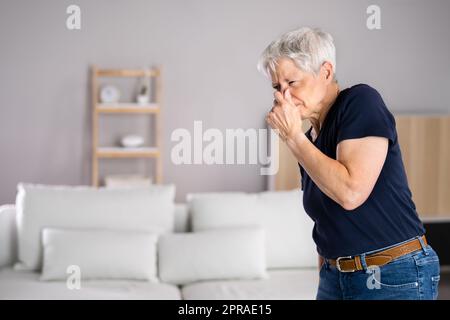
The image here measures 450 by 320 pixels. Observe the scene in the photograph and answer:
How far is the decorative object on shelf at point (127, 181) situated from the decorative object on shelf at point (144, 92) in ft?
1.56

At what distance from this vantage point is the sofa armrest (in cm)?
290

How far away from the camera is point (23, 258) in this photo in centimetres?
285

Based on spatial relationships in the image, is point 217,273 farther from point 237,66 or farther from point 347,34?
point 347,34

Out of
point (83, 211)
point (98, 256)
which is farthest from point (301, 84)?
point (83, 211)

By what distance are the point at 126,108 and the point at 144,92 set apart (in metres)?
0.16

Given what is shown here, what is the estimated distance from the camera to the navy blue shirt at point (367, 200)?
1.19 metres

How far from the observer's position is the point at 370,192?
1189 millimetres

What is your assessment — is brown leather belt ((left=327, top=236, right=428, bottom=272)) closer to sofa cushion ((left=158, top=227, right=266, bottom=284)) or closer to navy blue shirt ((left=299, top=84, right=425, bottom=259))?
navy blue shirt ((left=299, top=84, right=425, bottom=259))

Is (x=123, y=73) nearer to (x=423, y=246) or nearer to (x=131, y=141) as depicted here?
(x=131, y=141)

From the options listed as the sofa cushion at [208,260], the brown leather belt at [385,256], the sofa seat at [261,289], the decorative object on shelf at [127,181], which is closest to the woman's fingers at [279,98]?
the brown leather belt at [385,256]
